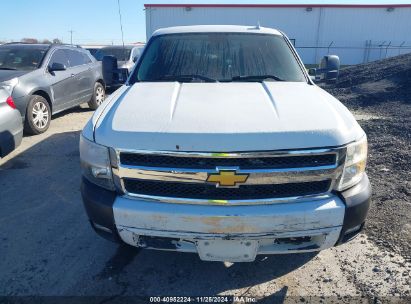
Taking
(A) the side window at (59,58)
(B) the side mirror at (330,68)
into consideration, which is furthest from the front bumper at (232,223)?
(A) the side window at (59,58)

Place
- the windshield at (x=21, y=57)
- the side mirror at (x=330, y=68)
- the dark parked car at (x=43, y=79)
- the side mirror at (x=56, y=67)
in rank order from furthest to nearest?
the side mirror at (x=56, y=67), the windshield at (x=21, y=57), the dark parked car at (x=43, y=79), the side mirror at (x=330, y=68)

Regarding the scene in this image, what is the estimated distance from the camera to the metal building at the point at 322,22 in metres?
29.0

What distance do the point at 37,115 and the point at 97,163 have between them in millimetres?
5270

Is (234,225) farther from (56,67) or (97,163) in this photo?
(56,67)

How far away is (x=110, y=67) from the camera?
4.43m

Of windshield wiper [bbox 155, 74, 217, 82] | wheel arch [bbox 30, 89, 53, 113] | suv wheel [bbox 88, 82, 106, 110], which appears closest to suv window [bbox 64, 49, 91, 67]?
suv wheel [bbox 88, 82, 106, 110]

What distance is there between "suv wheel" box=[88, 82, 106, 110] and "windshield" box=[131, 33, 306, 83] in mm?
5799

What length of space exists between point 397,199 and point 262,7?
27.6 m

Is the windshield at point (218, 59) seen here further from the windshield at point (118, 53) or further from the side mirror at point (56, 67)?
the windshield at point (118, 53)

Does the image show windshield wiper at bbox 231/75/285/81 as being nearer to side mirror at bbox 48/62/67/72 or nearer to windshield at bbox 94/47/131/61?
side mirror at bbox 48/62/67/72

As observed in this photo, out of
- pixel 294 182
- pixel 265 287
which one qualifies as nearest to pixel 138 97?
pixel 294 182

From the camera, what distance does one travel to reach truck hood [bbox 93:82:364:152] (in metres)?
2.29

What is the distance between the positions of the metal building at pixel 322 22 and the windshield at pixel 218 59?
26407mm

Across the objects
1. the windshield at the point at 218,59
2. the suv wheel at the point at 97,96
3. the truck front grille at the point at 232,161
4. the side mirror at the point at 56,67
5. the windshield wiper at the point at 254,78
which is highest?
the windshield at the point at 218,59
